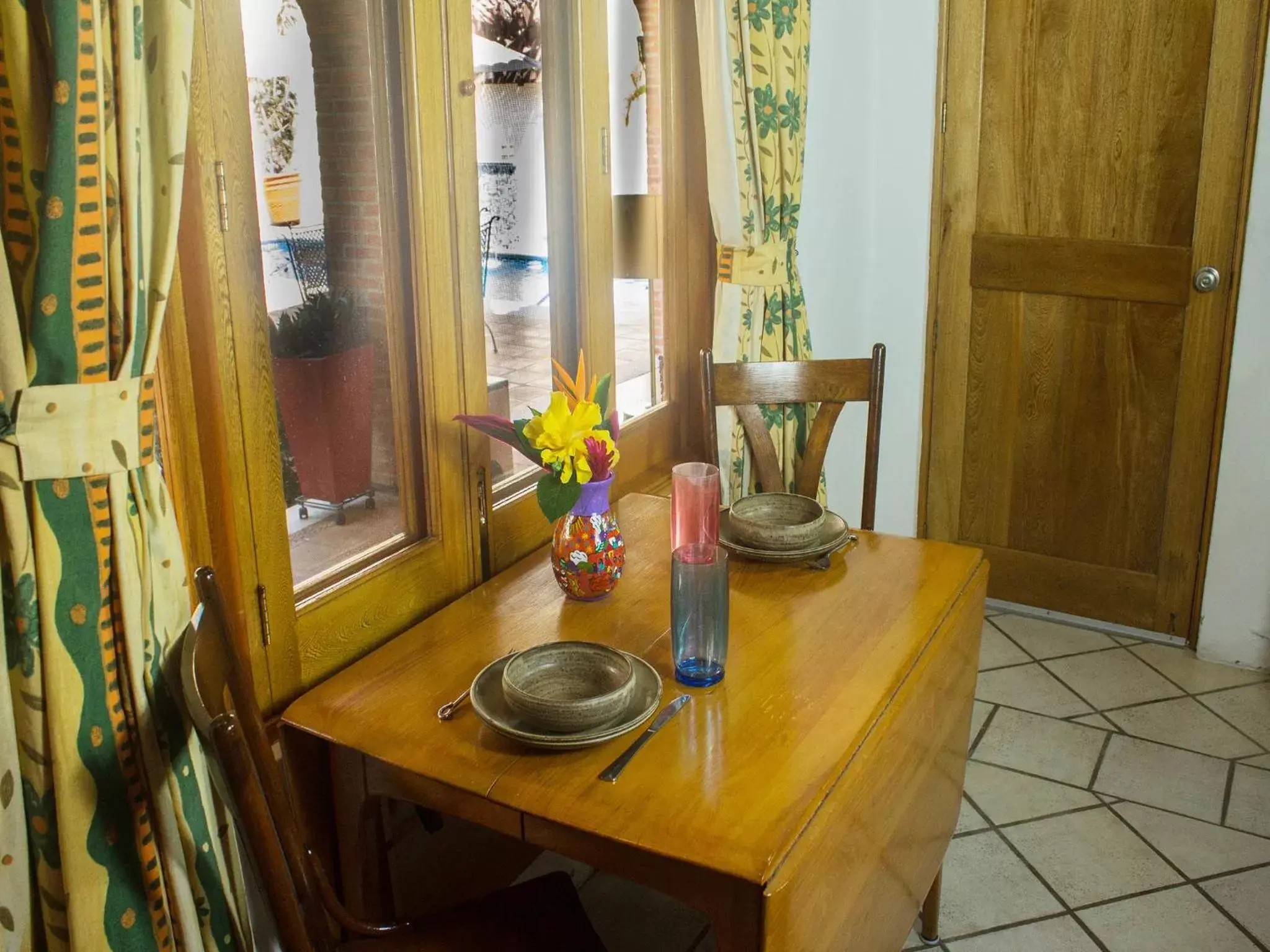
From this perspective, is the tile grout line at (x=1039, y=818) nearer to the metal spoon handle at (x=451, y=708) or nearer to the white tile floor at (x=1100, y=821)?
the white tile floor at (x=1100, y=821)

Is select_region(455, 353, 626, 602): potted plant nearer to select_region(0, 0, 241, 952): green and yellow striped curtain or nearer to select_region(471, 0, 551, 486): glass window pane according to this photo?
select_region(471, 0, 551, 486): glass window pane

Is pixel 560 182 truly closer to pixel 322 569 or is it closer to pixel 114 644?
pixel 322 569

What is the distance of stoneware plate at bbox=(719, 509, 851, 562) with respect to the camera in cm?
201

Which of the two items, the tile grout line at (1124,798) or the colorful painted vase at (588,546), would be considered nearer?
the colorful painted vase at (588,546)

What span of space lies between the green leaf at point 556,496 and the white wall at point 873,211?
159cm

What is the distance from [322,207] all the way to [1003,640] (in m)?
2.28

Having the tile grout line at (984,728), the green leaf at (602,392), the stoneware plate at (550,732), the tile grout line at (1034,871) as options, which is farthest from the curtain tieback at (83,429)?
the tile grout line at (984,728)

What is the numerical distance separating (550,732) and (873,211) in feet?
7.55

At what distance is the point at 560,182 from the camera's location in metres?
2.28

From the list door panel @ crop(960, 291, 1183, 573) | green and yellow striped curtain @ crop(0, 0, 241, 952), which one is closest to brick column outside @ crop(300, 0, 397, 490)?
green and yellow striped curtain @ crop(0, 0, 241, 952)

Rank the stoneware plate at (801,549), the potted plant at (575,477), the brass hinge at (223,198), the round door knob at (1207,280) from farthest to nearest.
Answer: the round door knob at (1207,280), the stoneware plate at (801,549), the potted plant at (575,477), the brass hinge at (223,198)

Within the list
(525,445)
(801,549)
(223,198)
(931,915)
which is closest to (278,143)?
(223,198)

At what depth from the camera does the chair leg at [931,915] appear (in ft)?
6.94

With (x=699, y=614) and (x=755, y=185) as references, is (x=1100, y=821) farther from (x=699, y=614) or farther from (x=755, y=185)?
(x=755, y=185)
